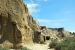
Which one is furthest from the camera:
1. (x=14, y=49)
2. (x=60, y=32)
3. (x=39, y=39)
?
(x=60, y=32)

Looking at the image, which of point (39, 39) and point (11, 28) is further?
point (39, 39)

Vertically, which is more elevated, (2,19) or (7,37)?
(2,19)

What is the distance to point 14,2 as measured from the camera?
89.2ft

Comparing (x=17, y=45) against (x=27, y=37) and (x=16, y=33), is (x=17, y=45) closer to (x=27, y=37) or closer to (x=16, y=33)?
(x=16, y=33)

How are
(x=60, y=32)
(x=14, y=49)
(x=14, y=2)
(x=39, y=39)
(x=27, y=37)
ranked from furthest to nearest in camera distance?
(x=60, y=32) < (x=39, y=39) < (x=27, y=37) < (x=14, y=2) < (x=14, y=49)

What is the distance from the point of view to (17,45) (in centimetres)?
2602

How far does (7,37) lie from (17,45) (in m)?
1.27

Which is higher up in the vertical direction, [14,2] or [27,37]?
[14,2]

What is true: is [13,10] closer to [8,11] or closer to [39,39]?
[8,11]

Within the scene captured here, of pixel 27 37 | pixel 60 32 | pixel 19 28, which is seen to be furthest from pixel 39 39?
pixel 60 32

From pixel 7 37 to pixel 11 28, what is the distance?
3.22 ft

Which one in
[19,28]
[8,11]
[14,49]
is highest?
[8,11]

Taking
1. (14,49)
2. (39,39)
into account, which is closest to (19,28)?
(14,49)

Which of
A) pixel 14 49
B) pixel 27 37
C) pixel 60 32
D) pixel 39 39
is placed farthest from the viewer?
pixel 60 32
